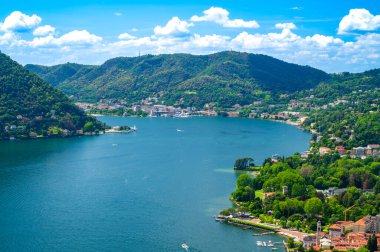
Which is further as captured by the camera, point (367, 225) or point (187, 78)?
point (187, 78)

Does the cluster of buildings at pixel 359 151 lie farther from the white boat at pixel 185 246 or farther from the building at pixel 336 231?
the white boat at pixel 185 246

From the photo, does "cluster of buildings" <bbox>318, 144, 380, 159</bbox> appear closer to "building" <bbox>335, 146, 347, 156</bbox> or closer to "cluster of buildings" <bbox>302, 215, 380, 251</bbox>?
"building" <bbox>335, 146, 347, 156</bbox>

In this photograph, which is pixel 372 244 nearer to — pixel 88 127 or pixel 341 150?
pixel 341 150

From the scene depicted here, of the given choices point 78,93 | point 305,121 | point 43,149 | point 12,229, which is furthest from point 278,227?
point 78,93

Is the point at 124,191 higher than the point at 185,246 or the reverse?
higher

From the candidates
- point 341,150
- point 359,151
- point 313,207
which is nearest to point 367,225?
point 313,207

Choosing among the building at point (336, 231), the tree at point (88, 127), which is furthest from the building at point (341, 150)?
the tree at point (88, 127)

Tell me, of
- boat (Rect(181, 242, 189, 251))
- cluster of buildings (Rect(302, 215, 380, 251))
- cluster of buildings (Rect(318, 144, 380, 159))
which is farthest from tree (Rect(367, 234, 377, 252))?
cluster of buildings (Rect(318, 144, 380, 159))
